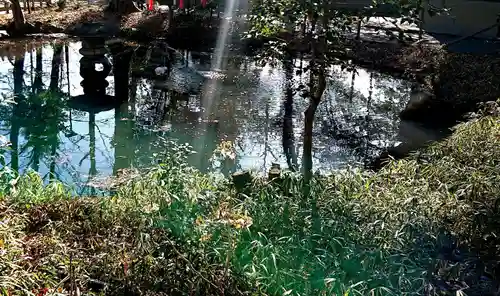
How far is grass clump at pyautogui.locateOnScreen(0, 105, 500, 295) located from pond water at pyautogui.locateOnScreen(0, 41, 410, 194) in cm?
134

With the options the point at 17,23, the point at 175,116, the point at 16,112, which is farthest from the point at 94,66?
the point at 17,23

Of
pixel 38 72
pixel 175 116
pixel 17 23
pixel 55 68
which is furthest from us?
pixel 17 23

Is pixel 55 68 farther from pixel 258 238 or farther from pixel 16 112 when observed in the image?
pixel 258 238

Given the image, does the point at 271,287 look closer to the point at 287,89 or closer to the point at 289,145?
the point at 289,145

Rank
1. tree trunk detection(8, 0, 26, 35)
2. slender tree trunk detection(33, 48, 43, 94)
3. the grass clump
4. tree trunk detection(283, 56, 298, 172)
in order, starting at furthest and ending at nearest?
tree trunk detection(8, 0, 26, 35) < slender tree trunk detection(33, 48, 43, 94) < tree trunk detection(283, 56, 298, 172) < the grass clump

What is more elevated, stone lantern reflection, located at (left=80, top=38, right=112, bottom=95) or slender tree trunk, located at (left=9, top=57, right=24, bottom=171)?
stone lantern reflection, located at (left=80, top=38, right=112, bottom=95)

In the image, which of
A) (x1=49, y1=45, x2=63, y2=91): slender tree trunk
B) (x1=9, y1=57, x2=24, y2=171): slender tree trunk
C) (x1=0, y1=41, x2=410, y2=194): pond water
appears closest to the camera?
(x1=9, y1=57, x2=24, y2=171): slender tree trunk

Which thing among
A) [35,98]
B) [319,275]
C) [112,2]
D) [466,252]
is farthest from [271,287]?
[112,2]

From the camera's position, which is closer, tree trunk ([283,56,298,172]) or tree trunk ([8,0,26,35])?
tree trunk ([283,56,298,172])

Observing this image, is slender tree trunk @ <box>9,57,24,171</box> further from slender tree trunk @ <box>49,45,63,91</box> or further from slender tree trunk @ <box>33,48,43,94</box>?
slender tree trunk @ <box>49,45,63,91</box>

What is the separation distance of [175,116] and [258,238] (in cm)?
505

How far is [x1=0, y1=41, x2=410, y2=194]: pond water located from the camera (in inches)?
258

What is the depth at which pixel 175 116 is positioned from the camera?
26.7 ft

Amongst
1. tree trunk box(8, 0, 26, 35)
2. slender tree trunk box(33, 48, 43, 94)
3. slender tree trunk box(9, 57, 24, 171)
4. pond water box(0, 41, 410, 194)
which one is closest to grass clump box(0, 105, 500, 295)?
pond water box(0, 41, 410, 194)
